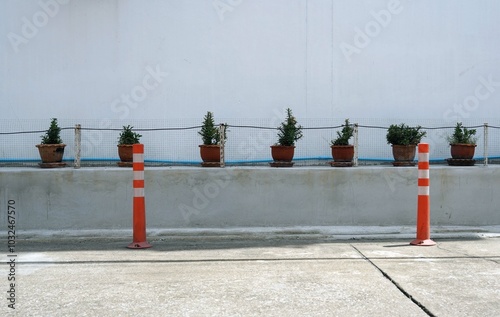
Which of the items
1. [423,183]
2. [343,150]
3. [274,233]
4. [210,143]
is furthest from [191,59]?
[423,183]

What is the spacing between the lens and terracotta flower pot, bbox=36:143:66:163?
8.92 metres

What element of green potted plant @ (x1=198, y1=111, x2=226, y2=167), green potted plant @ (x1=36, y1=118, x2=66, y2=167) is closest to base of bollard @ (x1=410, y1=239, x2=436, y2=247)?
green potted plant @ (x1=198, y1=111, x2=226, y2=167)

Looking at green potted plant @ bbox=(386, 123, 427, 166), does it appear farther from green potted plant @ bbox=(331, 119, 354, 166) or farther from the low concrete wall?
green potted plant @ bbox=(331, 119, 354, 166)

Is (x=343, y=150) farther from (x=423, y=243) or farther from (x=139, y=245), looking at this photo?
(x=139, y=245)

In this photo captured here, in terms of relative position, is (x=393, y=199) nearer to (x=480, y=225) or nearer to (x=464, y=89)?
(x=480, y=225)

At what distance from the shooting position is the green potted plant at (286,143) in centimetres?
908

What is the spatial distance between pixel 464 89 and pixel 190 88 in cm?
557

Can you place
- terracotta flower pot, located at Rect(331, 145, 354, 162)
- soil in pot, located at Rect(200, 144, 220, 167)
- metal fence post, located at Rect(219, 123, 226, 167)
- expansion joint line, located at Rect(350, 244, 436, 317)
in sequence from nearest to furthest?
1. expansion joint line, located at Rect(350, 244, 436, 317)
2. metal fence post, located at Rect(219, 123, 226, 167)
3. soil in pot, located at Rect(200, 144, 220, 167)
4. terracotta flower pot, located at Rect(331, 145, 354, 162)

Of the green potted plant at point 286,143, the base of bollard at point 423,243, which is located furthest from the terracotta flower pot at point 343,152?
the base of bollard at point 423,243

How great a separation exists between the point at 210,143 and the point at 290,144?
1462 millimetres

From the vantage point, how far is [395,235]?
7902mm

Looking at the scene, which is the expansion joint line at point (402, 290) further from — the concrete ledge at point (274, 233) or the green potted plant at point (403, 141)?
the green potted plant at point (403, 141)

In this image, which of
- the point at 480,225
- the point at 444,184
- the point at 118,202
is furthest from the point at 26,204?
the point at 480,225

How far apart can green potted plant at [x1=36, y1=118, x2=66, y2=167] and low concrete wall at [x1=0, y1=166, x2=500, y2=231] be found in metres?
0.58
